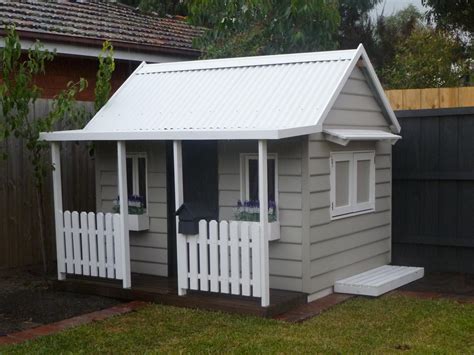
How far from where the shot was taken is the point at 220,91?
822 centimetres

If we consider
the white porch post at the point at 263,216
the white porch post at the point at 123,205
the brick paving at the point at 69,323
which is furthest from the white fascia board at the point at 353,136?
the brick paving at the point at 69,323

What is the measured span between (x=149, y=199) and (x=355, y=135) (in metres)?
2.55

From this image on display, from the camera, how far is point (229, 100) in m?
7.97

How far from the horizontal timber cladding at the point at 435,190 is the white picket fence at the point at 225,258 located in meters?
2.92

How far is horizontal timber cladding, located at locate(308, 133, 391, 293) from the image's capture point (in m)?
7.56

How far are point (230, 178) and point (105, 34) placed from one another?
4583mm

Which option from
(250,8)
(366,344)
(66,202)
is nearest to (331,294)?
(366,344)

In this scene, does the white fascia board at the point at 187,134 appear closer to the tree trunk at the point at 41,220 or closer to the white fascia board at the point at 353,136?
the white fascia board at the point at 353,136

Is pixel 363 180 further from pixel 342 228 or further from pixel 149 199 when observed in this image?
pixel 149 199

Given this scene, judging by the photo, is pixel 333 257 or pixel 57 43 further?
pixel 57 43

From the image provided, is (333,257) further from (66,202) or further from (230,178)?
(66,202)

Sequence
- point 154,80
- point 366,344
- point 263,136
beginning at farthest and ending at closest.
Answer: point 154,80
point 263,136
point 366,344

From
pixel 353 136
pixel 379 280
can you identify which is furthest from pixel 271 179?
pixel 379 280

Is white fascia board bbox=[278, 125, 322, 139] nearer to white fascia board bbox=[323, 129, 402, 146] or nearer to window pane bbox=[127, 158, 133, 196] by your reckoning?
white fascia board bbox=[323, 129, 402, 146]
